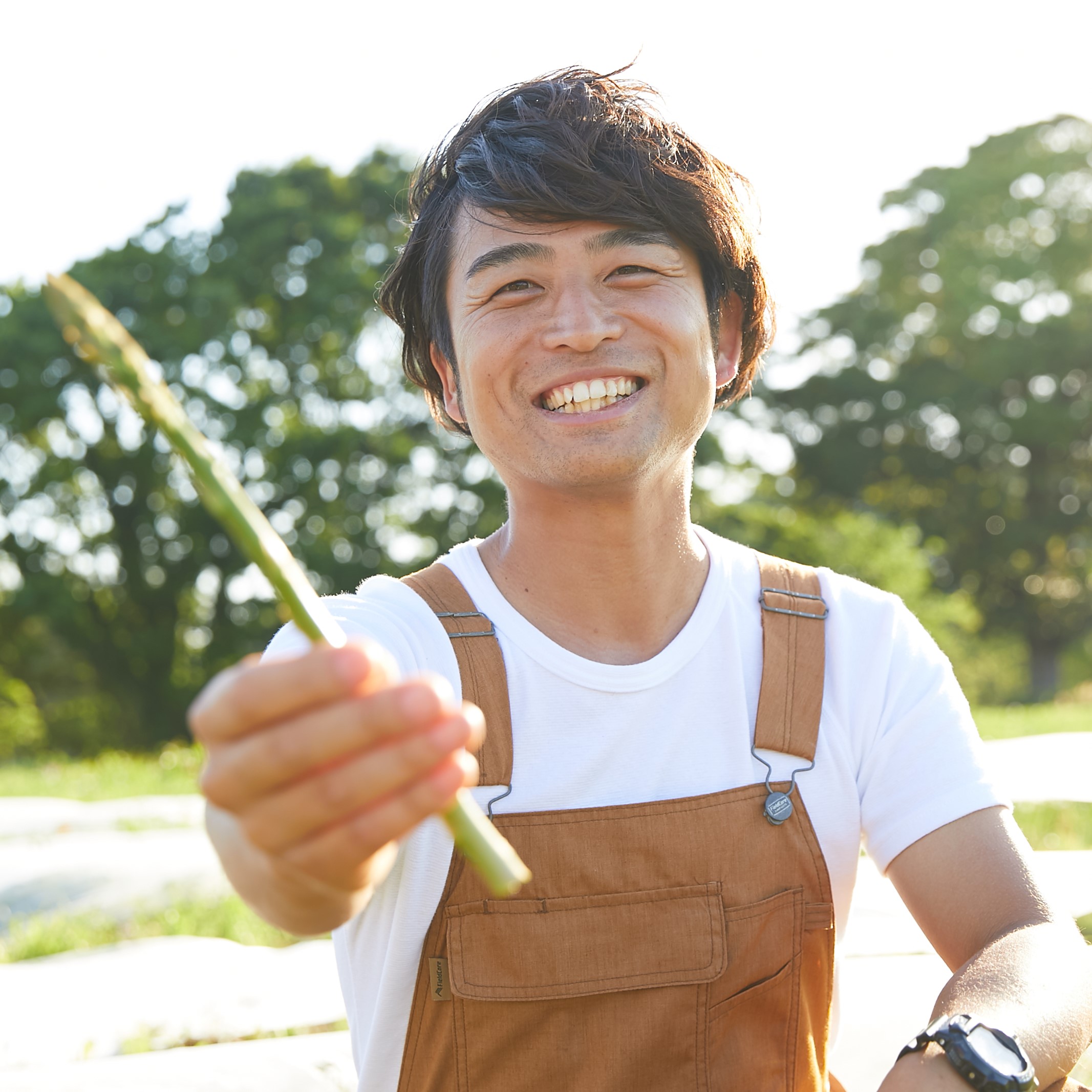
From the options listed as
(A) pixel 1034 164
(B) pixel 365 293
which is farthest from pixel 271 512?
(A) pixel 1034 164

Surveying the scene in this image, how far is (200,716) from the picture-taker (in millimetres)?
844

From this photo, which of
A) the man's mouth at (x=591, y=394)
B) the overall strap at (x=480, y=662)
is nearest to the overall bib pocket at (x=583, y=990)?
the overall strap at (x=480, y=662)

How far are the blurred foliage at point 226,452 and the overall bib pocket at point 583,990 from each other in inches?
550

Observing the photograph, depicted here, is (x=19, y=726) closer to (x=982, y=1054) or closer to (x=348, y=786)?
(x=982, y=1054)

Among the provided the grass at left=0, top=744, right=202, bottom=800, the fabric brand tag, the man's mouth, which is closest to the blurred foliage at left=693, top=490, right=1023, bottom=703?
the grass at left=0, top=744, right=202, bottom=800

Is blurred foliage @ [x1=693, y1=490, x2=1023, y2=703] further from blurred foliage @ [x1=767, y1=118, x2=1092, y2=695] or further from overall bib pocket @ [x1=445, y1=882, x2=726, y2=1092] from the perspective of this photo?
overall bib pocket @ [x1=445, y1=882, x2=726, y2=1092]

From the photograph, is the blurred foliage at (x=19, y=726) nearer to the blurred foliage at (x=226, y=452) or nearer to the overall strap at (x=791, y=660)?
the blurred foliage at (x=226, y=452)

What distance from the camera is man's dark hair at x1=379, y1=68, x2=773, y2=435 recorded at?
2.05 m

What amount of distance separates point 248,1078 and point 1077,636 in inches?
873

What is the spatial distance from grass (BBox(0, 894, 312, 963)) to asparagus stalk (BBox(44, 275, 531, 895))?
3284 millimetres

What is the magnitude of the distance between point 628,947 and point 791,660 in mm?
601

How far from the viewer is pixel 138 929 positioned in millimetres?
4160

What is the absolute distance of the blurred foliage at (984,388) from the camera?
66.5ft

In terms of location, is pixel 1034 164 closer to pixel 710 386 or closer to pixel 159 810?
pixel 159 810
